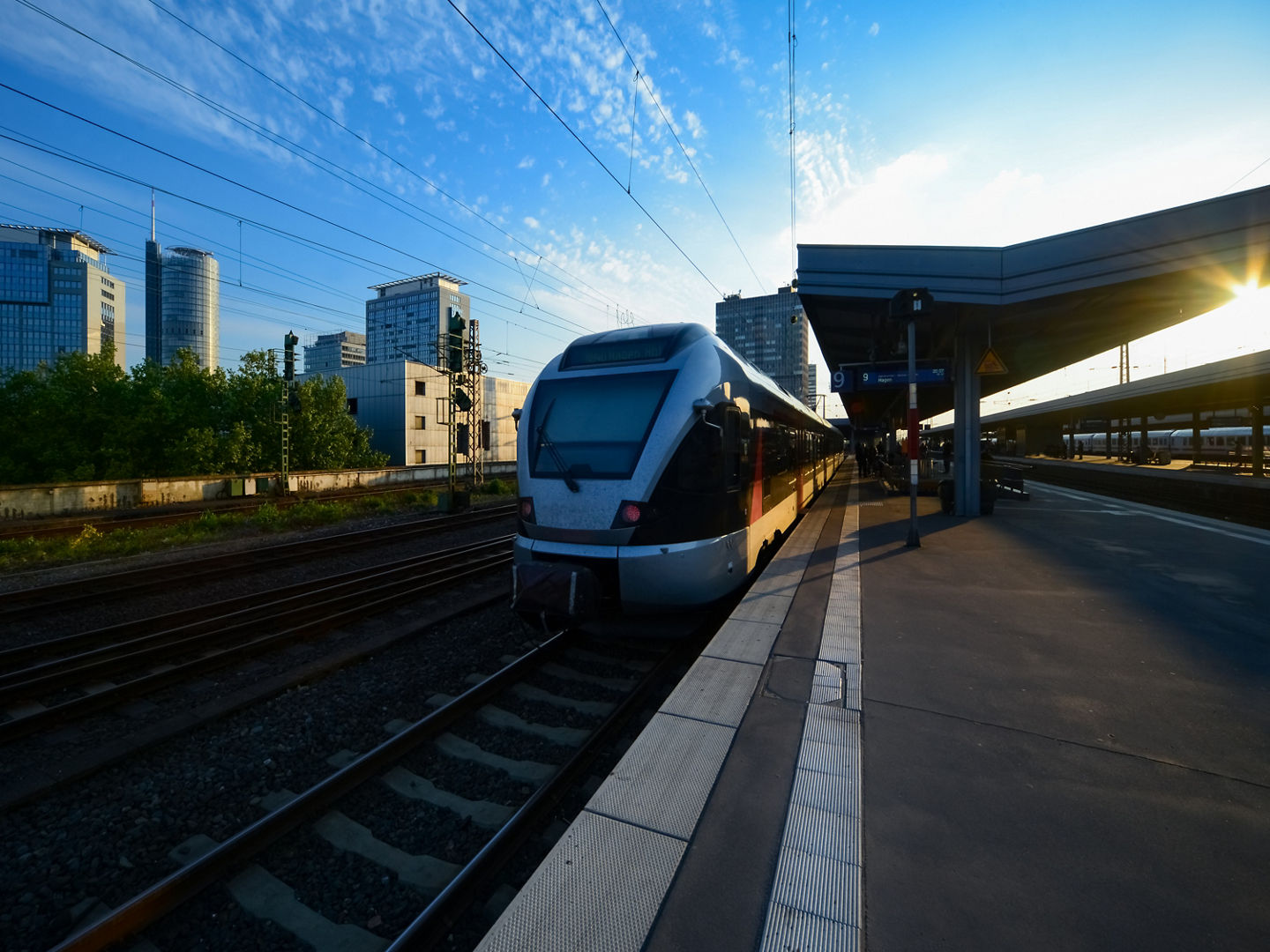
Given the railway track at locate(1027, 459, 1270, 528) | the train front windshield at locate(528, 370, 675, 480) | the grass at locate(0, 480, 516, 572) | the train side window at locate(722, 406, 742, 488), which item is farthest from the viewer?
the railway track at locate(1027, 459, 1270, 528)

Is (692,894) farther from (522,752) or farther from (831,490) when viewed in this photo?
(831,490)

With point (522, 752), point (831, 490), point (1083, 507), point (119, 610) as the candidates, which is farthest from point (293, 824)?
point (831, 490)

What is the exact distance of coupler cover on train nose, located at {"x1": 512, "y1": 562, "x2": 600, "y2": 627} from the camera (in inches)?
192

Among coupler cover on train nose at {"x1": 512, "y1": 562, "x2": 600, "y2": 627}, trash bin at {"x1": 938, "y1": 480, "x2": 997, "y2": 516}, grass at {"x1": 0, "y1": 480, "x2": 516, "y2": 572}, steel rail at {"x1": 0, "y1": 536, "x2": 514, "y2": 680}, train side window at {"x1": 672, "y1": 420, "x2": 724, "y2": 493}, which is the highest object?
train side window at {"x1": 672, "y1": 420, "x2": 724, "y2": 493}

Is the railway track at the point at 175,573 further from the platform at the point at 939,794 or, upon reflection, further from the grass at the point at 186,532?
the platform at the point at 939,794

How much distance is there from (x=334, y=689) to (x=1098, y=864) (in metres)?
5.66

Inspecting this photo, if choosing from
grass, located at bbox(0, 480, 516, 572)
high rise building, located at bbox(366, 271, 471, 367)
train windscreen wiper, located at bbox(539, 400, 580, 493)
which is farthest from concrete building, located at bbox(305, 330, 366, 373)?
train windscreen wiper, located at bbox(539, 400, 580, 493)

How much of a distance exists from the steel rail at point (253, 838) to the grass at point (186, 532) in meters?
12.8

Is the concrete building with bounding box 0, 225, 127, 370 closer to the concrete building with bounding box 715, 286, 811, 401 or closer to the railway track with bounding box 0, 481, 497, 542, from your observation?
the concrete building with bounding box 715, 286, 811, 401

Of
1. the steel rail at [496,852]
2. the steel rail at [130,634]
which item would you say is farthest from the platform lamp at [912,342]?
the steel rail at [130,634]

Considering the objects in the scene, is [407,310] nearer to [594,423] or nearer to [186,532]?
[186,532]

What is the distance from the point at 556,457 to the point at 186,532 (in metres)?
14.7

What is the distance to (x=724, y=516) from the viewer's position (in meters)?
5.57

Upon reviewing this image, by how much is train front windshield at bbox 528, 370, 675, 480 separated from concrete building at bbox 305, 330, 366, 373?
7099 inches
